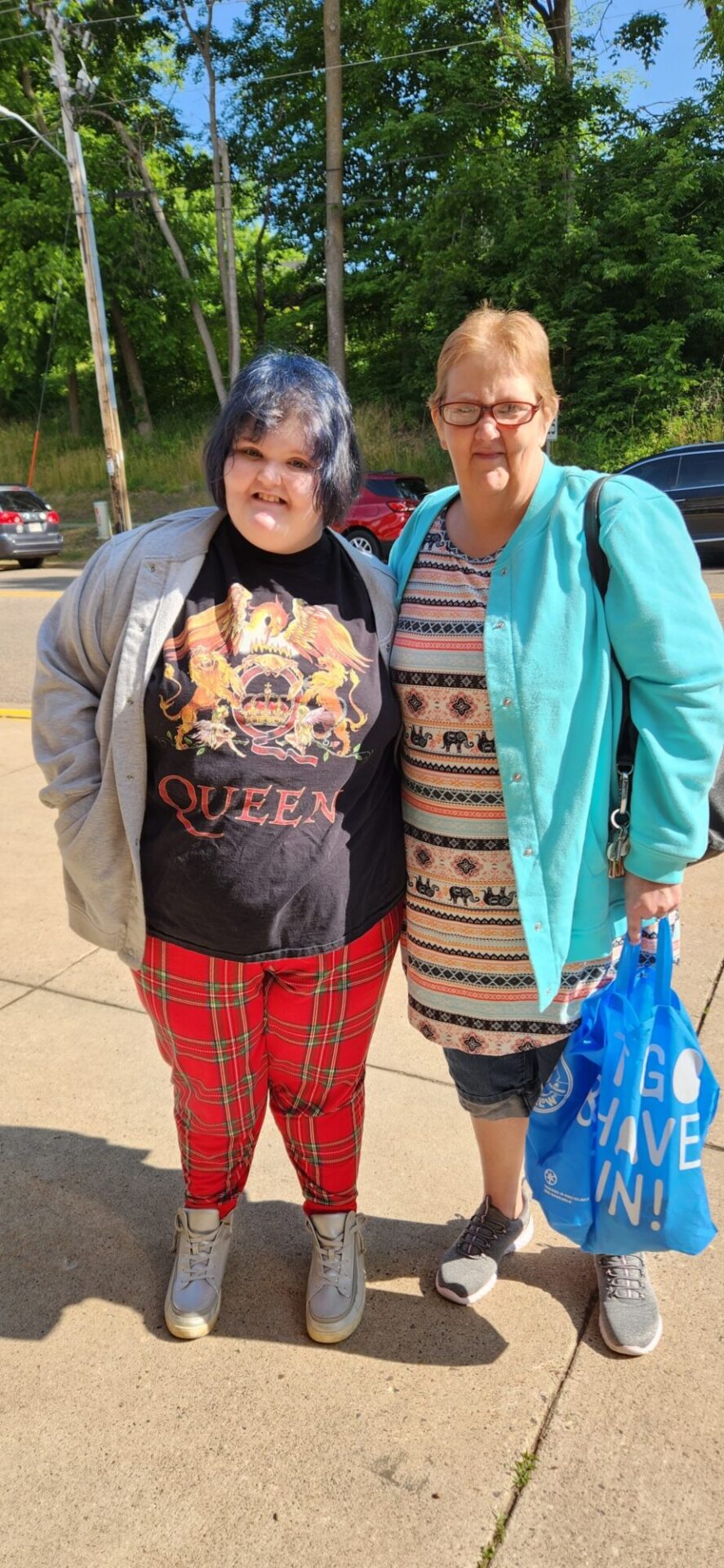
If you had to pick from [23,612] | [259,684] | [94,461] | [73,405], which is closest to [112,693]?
[259,684]

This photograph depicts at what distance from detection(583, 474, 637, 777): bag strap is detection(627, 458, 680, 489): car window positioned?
11776mm

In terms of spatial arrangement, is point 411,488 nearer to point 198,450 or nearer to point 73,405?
point 198,450

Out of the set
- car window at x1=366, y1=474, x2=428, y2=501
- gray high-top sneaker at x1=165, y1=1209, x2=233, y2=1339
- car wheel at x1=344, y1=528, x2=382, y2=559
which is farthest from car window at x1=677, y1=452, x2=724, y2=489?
gray high-top sneaker at x1=165, y1=1209, x2=233, y2=1339

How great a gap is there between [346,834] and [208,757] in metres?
0.28

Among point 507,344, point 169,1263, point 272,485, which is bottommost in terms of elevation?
point 169,1263

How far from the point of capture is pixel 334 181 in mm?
19391

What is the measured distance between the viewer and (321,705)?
1.76m

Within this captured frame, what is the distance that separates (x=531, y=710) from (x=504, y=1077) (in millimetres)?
760

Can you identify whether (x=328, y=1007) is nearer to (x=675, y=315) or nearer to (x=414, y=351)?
(x=675, y=315)

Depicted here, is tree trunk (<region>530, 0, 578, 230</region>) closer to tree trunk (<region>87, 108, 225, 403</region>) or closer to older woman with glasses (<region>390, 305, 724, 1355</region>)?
tree trunk (<region>87, 108, 225, 403</region>)

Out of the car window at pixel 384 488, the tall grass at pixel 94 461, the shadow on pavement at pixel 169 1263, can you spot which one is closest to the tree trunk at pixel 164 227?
the tall grass at pixel 94 461

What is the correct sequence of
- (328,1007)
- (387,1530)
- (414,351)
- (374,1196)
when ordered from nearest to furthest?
(387,1530), (328,1007), (374,1196), (414,351)

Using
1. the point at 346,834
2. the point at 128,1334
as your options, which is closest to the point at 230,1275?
the point at 128,1334

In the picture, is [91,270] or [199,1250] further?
[91,270]
